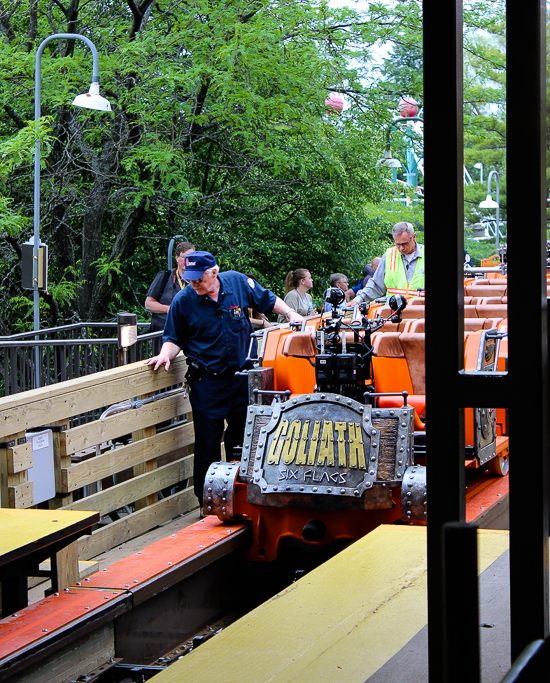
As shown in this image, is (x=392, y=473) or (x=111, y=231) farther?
(x=111, y=231)

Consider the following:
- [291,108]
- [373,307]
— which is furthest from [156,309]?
[291,108]

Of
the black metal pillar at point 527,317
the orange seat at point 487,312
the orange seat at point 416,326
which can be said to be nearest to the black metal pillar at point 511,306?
the black metal pillar at point 527,317

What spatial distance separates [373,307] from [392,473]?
339 cm

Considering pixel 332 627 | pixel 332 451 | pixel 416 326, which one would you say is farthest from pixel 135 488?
pixel 332 627

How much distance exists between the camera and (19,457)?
4945mm

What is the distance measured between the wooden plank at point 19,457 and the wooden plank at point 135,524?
0.87 meters

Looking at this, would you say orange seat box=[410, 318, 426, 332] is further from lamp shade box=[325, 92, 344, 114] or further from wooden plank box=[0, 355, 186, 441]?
lamp shade box=[325, 92, 344, 114]

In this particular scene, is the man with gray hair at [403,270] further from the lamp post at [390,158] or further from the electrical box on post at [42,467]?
the lamp post at [390,158]

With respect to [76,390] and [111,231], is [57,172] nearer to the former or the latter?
[111,231]

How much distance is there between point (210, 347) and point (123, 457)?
1.19 meters

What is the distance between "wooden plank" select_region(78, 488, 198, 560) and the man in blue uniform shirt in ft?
0.80

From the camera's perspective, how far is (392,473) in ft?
17.6

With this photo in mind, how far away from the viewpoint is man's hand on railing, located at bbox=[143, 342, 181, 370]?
653 centimetres

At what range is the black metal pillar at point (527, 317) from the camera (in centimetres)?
124
